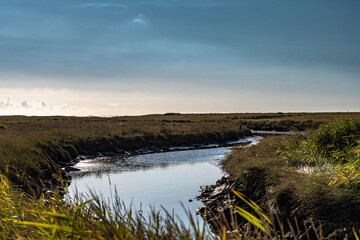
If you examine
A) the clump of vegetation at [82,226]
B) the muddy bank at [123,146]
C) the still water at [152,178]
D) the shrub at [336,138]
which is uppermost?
the shrub at [336,138]

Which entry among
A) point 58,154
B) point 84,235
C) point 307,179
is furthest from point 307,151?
point 58,154

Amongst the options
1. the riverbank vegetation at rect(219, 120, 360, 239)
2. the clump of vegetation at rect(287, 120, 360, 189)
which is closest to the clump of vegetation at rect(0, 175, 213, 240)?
the riverbank vegetation at rect(219, 120, 360, 239)

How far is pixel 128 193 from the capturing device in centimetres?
1353

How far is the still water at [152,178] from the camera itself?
12164 millimetres

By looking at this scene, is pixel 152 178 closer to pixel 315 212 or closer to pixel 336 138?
pixel 336 138

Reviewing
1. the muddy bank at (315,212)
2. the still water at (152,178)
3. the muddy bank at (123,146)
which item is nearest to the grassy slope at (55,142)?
the muddy bank at (123,146)

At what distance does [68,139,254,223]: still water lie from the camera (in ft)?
39.9

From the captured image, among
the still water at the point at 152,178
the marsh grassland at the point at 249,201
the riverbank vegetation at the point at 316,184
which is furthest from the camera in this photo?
the still water at the point at 152,178

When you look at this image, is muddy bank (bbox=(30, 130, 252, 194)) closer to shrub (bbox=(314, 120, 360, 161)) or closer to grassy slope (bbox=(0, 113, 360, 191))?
grassy slope (bbox=(0, 113, 360, 191))

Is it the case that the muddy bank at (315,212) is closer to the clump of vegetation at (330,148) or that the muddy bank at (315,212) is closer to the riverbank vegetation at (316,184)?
the riverbank vegetation at (316,184)

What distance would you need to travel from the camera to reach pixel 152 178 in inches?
669

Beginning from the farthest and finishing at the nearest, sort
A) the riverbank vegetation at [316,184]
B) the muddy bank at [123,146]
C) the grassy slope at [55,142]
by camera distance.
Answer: the muddy bank at [123,146] < the grassy slope at [55,142] < the riverbank vegetation at [316,184]

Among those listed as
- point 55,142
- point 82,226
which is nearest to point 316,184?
point 82,226

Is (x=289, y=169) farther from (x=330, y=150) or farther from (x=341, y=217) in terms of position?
(x=341, y=217)
